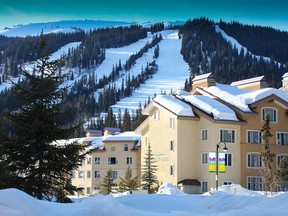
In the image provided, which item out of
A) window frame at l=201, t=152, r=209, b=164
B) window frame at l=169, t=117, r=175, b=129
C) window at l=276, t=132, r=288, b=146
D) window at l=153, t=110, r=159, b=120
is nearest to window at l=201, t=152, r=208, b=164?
window frame at l=201, t=152, r=209, b=164

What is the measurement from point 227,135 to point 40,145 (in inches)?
1271

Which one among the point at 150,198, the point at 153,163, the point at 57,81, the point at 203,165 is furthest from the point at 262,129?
the point at 150,198

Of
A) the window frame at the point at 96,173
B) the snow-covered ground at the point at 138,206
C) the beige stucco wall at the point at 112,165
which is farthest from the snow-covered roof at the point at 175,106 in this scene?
the snow-covered ground at the point at 138,206

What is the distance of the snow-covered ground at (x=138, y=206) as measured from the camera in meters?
9.61

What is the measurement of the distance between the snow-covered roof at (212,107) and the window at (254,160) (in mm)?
3963

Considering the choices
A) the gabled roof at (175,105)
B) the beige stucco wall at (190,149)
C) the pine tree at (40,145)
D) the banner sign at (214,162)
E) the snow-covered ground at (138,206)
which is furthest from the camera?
the gabled roof at (175,105)

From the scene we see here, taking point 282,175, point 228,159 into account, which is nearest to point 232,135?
point 228,159

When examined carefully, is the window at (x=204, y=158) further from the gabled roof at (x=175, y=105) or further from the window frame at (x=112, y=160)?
the window frame at (x=112, y=160)

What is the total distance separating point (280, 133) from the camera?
52875 mm

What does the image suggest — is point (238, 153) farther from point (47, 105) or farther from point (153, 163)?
point (47, 105)

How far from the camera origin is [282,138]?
53.0m

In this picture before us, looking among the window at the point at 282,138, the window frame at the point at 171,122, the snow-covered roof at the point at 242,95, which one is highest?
the snow-covered roof at the point at 242,95

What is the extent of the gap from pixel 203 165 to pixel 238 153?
3531mm

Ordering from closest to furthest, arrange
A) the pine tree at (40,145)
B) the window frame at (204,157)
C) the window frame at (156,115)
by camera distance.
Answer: the pine tree at (40,145), the window frame at (204,157), the window frame at (156,115)
